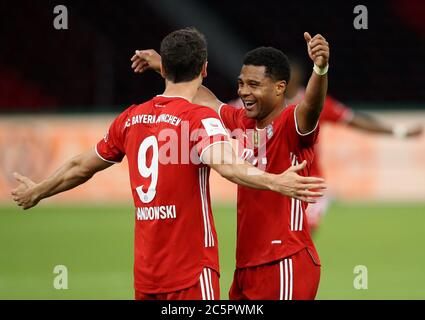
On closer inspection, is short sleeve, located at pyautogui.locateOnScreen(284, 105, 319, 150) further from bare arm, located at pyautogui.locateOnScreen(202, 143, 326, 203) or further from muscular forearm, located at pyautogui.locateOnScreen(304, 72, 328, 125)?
bare arm, located at pyautogui.locateOnScreen(202, 143, 326, 203)

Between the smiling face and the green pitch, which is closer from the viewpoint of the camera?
the smiling face

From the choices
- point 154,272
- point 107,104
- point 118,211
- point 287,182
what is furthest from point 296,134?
point 107,104

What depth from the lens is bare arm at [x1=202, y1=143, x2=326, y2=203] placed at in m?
4.61

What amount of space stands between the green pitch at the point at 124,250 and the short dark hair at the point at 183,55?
162 inches

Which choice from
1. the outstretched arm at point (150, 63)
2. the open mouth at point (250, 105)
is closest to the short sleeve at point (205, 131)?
the open mouth at point (250, 105)

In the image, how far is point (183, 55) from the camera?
5.03m

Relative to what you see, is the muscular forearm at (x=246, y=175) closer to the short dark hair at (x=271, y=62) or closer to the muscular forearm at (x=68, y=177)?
the short dark hair at (x=271, y=62)

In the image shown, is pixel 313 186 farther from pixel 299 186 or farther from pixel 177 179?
pixel 177 179

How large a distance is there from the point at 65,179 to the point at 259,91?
133 centimetres

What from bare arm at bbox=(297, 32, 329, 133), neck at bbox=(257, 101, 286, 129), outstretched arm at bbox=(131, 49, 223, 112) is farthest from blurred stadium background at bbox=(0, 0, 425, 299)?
bare arm at bbox=(297, 32, 329, 133)

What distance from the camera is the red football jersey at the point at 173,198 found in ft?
16.2

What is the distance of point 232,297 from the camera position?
5648 mm

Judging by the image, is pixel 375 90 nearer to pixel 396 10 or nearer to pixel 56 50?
pixel 396 10

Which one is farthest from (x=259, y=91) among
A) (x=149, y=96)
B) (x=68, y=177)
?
(x=149, y=96)
